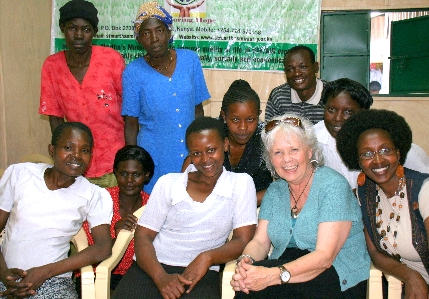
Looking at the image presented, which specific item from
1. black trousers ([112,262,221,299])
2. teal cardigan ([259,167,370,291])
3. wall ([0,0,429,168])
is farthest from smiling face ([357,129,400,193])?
wall ([0,0,429,168])

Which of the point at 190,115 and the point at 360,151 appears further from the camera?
the point at 190,115

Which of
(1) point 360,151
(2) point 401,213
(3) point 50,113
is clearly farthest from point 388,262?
(3) point 50,113

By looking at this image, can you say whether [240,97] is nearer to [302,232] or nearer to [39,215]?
[302,232]

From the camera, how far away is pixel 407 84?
16.0 ft

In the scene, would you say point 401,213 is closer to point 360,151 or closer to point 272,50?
point 360,151

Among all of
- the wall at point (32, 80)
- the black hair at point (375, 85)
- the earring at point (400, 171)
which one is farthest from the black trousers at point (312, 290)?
the black hair at point (375, 85)

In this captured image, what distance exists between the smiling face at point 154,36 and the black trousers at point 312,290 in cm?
168

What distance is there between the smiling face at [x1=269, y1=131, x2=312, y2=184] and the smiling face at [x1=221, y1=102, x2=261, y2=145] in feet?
1.30

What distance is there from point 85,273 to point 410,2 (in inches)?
162

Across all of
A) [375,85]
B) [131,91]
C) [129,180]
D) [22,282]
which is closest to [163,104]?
[131,91]

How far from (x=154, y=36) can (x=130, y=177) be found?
0.99 meters

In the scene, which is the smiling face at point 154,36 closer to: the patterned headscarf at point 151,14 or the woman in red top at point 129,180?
the patterned headscarf at point 151,14

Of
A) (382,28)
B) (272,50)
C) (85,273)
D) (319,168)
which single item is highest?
(382,28)

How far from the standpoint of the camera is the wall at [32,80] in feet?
13.3
